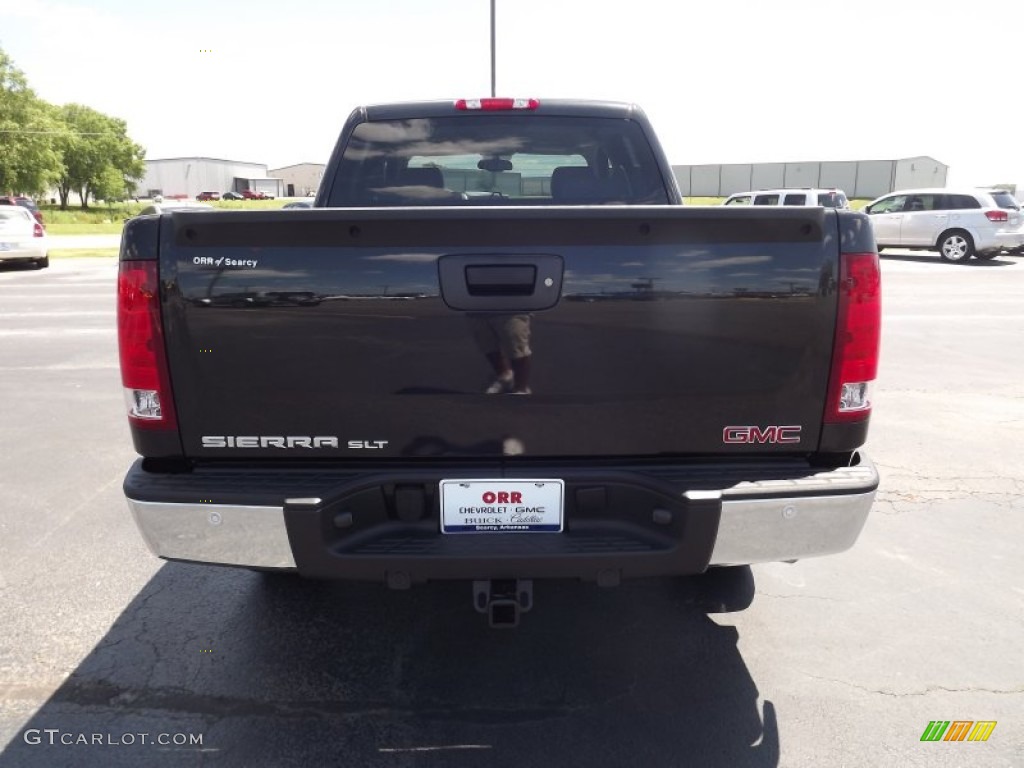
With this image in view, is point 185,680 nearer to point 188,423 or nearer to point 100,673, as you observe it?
point 100,673

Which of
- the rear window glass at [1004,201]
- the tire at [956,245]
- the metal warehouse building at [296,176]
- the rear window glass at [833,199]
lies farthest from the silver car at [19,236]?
the metal warehouse building at [296,176]

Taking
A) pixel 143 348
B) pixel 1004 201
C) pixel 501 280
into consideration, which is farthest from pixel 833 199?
pixel 143 348

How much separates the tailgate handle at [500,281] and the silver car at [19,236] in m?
20.0

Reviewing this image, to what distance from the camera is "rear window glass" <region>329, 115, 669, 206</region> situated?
12.8 ft

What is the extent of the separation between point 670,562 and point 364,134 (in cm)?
281

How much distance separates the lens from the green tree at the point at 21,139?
60562 millimetres

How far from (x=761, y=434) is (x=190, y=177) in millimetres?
134946

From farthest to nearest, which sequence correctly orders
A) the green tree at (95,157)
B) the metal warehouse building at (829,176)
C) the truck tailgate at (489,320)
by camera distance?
the green tree at (95,157), the metal warehouse building at (829,176), the truck tailgate at (489,320)

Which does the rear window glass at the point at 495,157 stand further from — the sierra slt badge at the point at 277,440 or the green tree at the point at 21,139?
the green tree at the point at 21,139

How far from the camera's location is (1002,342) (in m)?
9.06

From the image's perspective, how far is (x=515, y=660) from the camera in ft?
9.47

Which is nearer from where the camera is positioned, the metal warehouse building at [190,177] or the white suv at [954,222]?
the white suv at [954,222]

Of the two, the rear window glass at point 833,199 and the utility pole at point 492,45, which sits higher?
the utility pole at point 492,45

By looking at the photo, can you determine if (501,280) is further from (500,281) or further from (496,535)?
(496,535)
